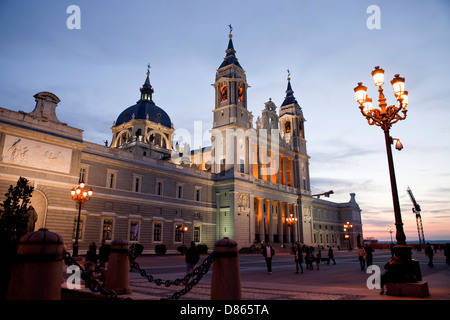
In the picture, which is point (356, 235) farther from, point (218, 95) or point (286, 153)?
point (218, 95)

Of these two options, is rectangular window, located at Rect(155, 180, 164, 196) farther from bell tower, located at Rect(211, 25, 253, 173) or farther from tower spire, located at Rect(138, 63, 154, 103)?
tower spire, located at Rect(138, 63, 154, 103)

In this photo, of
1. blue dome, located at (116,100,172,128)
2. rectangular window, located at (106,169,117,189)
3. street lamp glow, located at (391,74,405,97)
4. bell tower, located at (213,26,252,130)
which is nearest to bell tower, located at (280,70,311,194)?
bell tower, located at (213,26,252,130)

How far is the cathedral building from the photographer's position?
25.8 m

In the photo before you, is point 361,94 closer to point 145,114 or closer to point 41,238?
point 41,238

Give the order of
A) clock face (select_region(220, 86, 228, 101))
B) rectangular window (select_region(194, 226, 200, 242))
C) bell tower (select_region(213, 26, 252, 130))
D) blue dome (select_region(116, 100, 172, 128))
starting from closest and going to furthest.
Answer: rectangular window (select_region(194, 226, 200, 242))
bell tower (select_region(213, 26, 252, 130))
clock face (select_region(220, 86, 228, 101))
blue dome (select_region(116, 100, 172, 128))

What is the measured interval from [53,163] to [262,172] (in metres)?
37.6

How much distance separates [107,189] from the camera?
33344 millimetres

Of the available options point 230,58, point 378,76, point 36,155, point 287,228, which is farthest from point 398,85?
point 287,228

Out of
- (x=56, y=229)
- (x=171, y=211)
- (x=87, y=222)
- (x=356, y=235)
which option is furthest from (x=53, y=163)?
(x=356, y=235)

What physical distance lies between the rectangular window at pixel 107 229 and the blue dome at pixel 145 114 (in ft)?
112

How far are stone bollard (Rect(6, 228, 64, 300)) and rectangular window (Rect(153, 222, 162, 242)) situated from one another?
110 feet

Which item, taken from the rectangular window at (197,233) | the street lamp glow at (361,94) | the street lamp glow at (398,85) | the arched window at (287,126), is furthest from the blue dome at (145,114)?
the street lamp glow at (398,85)

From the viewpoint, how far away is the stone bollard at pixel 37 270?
452 centimetres

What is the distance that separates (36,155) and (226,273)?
2521 cm
